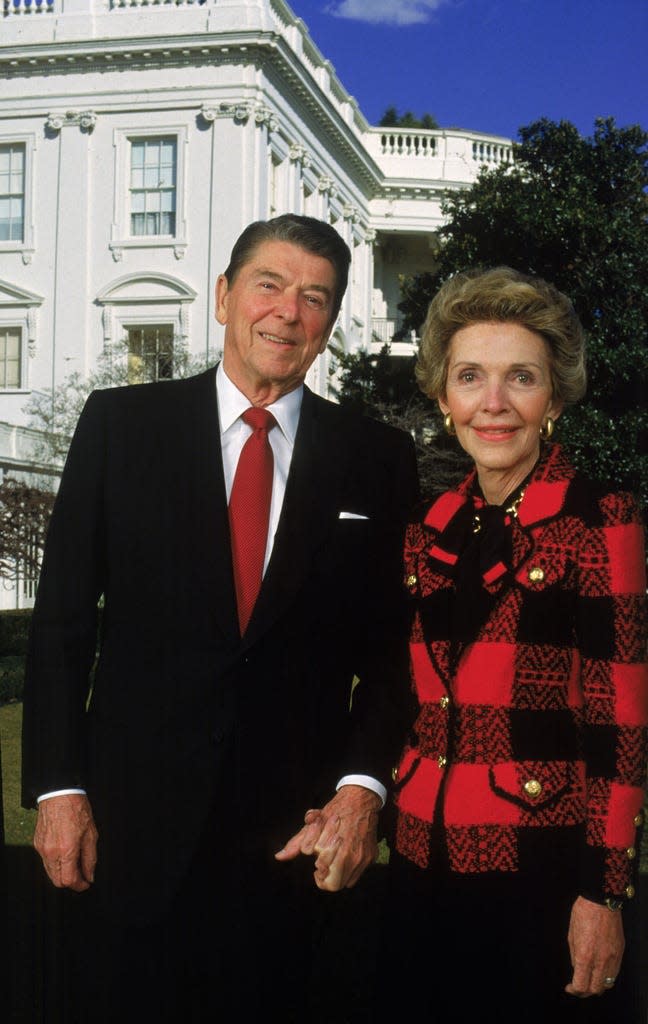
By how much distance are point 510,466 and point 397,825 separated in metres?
0.93

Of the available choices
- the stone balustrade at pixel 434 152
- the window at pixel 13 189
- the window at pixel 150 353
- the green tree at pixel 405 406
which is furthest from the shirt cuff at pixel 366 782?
the stone balustrade at pixel 434 152

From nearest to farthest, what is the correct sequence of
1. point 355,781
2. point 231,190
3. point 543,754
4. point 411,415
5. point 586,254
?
point 543,754
point 355,781
point 586,254
point 411,415
point 231,190

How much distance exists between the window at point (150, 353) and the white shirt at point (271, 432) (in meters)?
21.2

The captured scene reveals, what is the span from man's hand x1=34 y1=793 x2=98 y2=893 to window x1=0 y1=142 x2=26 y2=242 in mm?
26556

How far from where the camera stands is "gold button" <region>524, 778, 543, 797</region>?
2574 millimetres

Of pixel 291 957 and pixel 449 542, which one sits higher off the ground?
pixel 449 542

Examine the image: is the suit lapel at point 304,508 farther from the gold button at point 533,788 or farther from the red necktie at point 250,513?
the gold button at point 533,788

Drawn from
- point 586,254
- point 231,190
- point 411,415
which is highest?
point 231,190

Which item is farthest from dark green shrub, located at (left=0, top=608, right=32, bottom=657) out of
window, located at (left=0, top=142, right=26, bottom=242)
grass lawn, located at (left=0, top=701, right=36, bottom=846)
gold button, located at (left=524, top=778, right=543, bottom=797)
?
window, located at (left=0, top=142, right=26, bottom=242)

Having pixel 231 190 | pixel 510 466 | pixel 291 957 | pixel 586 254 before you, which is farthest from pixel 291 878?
pixel 231 190

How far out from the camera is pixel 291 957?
9.38 feet

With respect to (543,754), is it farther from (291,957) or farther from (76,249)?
(76,249)

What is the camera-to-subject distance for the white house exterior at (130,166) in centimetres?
2595

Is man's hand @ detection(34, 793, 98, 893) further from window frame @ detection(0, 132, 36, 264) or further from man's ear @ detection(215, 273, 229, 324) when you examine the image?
window frame @ detection(0, 132, 36, 264)
